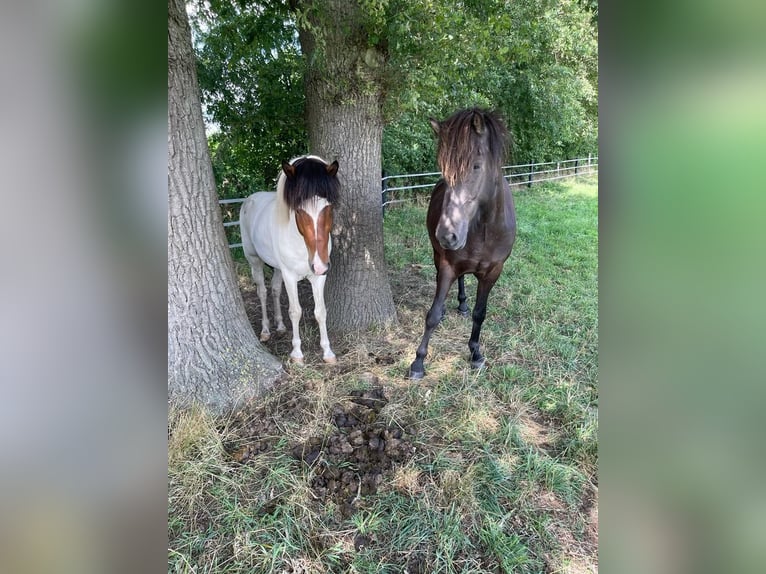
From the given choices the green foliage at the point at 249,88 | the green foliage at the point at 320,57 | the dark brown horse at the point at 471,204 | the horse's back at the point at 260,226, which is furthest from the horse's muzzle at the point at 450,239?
Answer: the green foliage at the point at 249,88

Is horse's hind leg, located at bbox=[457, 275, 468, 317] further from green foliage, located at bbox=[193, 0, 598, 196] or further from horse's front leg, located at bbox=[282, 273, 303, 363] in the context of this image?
Answer: horse's front leg, located at bbox=[282, 273, 303, 363]

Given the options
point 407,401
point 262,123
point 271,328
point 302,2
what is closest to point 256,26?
point 302,2

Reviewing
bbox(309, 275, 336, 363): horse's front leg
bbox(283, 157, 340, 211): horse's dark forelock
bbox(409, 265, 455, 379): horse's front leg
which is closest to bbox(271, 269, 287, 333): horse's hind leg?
bbox(309, 275, 336, 363): horse's front leg

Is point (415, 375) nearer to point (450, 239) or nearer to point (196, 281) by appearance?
point (450, 239)

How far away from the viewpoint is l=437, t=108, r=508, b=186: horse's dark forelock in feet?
8.15

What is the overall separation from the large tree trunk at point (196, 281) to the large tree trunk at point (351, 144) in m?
1.05

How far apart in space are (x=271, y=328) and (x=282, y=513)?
2.35 metres

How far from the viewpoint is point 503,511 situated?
1912mm

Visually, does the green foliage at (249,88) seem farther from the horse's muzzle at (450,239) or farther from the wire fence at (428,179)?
the horse's muzzle at (450,239)

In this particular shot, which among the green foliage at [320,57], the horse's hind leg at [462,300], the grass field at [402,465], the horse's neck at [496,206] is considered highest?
the green foliage at [320,57]

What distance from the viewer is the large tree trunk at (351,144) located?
126 inches

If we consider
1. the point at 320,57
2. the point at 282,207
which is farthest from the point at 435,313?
the point at 320,57
